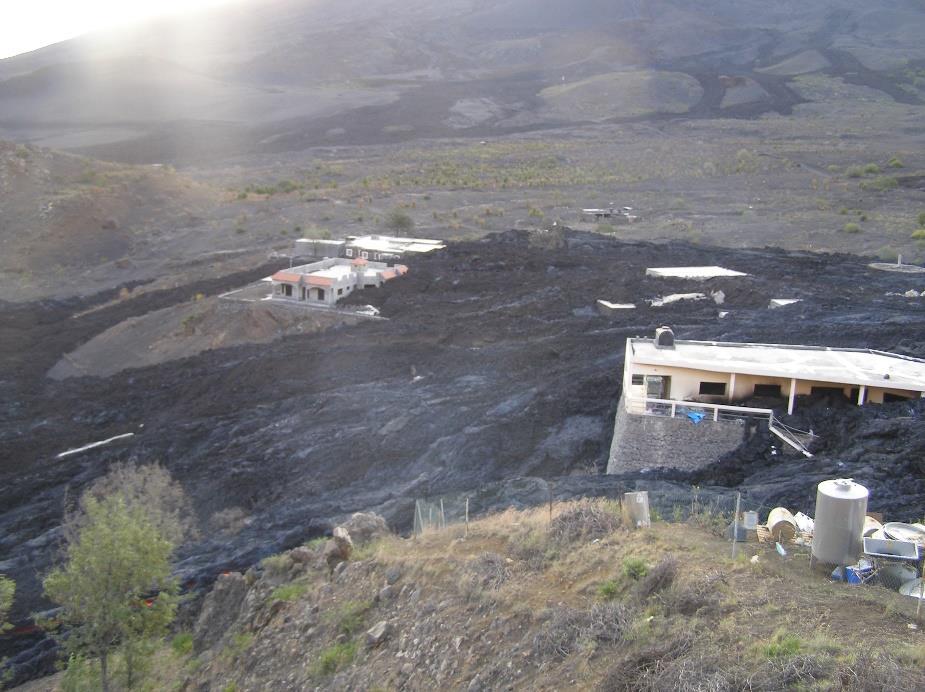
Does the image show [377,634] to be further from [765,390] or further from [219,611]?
[765,390]

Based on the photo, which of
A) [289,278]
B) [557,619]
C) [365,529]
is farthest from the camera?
[289,278]

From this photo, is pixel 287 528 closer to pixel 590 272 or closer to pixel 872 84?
pixel 590 272

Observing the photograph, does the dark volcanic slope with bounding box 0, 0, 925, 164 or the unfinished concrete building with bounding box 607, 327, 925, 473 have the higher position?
the dark volcanic slope with bounding box 0, 0, 925, 164

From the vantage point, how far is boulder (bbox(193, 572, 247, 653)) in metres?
13.0

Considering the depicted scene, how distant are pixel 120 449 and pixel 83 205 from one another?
36.9 m

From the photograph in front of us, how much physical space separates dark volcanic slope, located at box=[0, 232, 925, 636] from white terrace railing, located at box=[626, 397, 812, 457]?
131 centimetres

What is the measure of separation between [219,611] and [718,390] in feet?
35.6

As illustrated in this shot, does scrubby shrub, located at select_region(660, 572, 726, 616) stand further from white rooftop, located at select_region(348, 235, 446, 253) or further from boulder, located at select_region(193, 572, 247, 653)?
white rooftop, located at select_region(348, 235, 446, 253)

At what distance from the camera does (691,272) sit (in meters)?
39.8

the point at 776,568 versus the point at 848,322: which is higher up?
the point at 776,568

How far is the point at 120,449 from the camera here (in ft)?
83.3

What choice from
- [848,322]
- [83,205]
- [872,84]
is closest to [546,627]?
[848,322]

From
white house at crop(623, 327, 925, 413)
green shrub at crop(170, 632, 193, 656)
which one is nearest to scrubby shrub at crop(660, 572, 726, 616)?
green shrub at crop(170, 632, 193, 656)

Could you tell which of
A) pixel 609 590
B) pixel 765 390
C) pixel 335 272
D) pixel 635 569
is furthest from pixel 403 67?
pixel 609 590
